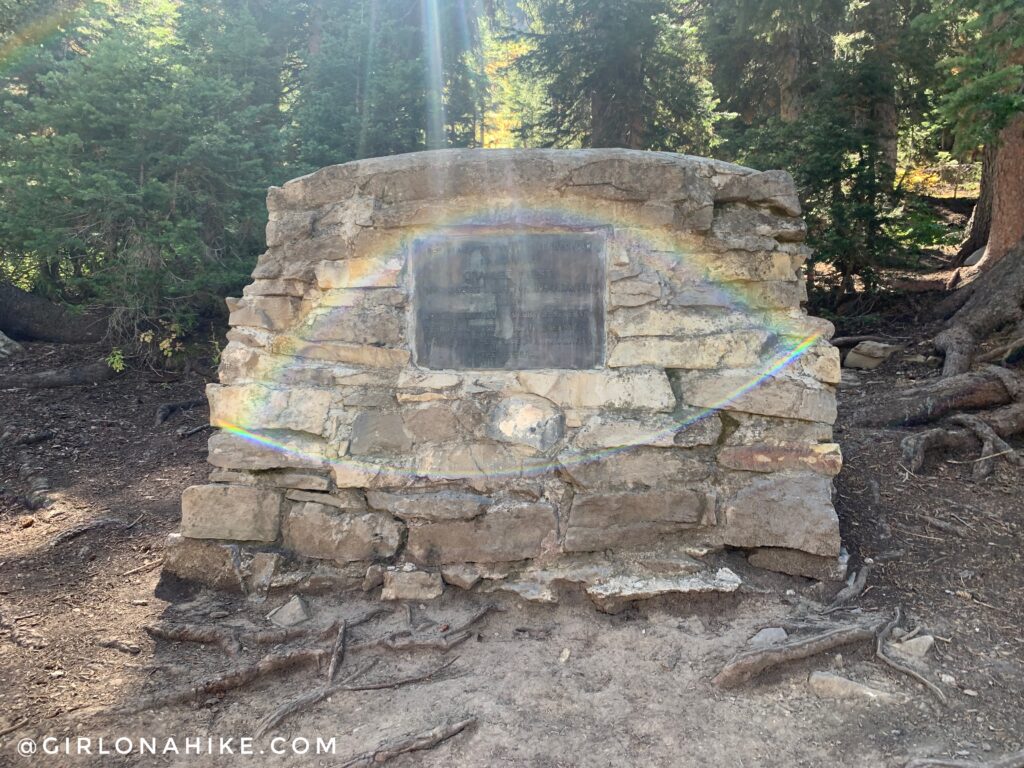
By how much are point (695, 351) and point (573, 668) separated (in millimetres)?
1570

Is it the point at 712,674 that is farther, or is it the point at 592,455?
the point at 592,455

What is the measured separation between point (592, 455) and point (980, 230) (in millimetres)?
8211

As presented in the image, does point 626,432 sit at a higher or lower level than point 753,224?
lower

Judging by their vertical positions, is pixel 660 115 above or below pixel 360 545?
above

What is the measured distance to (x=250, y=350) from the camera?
3549 mm

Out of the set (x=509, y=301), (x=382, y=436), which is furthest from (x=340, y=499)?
(x=509, y=301)

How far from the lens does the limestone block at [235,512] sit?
3402 mm

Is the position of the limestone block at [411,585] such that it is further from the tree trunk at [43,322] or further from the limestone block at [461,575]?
the tree trunk at [43,322]

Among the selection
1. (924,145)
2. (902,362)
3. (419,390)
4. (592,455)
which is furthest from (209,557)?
(924,145)

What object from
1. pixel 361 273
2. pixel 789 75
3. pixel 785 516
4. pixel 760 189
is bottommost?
pixel 785 516

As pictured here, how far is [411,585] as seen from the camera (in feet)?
10.6

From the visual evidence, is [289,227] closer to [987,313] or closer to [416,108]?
[416,108]

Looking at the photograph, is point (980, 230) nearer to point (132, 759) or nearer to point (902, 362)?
point (902, 362)

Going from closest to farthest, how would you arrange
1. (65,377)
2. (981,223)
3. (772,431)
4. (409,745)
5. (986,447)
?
(409,745) → (772,431) → (986,447) → (65,377) → (981,223)
